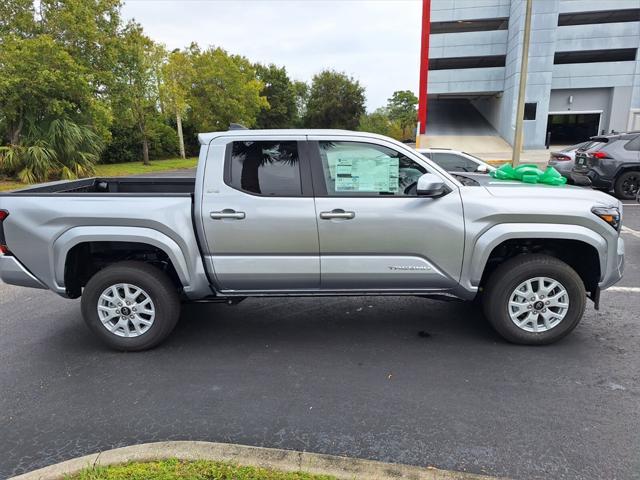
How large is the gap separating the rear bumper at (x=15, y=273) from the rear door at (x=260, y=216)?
1.54m

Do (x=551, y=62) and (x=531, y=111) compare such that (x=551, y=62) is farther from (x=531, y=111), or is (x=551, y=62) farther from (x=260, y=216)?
(x=260, y=216)

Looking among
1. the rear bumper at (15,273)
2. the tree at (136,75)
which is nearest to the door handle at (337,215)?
the rear bumper at (15,273)

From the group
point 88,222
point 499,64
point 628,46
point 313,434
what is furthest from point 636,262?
point 499,64

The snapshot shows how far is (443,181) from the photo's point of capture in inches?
154

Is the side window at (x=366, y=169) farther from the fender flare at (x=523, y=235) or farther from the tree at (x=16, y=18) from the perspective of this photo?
the tree at (x=16, y=18)

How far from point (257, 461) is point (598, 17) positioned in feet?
143

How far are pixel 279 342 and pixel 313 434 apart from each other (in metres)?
1.43

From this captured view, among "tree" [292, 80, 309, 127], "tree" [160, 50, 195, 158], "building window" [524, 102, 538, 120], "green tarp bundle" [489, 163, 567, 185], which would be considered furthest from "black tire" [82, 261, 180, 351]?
A: "tree" [292, 80, 309, 127]

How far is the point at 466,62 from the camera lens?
41.0 metres

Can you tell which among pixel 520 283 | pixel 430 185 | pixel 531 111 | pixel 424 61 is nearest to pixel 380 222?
pixel 430 185

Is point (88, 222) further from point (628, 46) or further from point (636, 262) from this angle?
point (628, 46)

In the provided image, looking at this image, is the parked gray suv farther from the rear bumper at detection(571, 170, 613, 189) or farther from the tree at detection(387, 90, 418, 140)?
the tree at detection(387, 90, 418, 140)

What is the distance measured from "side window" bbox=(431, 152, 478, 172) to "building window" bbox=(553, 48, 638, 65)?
3207cm

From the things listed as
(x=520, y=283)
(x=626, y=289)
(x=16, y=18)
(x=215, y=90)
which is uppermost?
(x=16, y=18)
